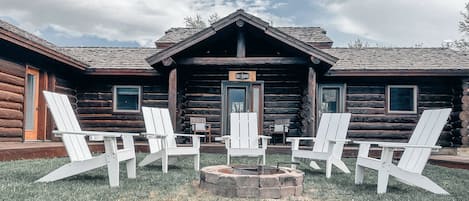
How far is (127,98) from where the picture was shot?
37.4ft

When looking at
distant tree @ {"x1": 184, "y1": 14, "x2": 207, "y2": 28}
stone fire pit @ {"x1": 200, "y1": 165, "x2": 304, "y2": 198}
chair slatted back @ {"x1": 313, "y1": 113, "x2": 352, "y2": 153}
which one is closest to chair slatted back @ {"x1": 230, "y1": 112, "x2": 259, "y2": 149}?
chair slatted back @ {"x1": 313, "y1": 113, "x2": 352, "y2": 153}

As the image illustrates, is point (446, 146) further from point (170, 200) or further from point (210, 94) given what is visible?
point (170, 200)

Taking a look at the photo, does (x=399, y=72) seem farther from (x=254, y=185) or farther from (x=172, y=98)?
(x=254, y=185)

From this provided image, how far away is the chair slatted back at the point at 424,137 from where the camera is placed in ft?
13.9

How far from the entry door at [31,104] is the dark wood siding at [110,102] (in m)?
2.09

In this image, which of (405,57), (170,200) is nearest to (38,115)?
(170,200)

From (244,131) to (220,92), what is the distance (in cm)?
405

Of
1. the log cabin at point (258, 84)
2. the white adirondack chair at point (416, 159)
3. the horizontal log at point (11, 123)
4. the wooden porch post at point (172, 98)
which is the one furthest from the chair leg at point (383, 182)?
the horizontal log at point (11, 123)

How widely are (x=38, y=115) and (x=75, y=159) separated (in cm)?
562

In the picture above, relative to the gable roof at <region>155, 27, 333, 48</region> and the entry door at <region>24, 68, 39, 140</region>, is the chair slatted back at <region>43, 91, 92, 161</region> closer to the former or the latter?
the entry door at <region>24, 68, 39, 140</region>

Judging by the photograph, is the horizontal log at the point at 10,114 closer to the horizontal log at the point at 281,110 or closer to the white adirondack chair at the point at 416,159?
the horizontal log at the point at 281,110

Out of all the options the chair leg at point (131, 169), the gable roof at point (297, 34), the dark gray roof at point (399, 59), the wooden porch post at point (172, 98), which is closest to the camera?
the chair leg at point (131, 169)

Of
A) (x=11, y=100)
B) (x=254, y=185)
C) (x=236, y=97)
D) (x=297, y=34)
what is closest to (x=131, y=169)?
(x=254, y=185)

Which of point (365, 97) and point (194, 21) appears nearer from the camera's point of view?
point (365, 97)
